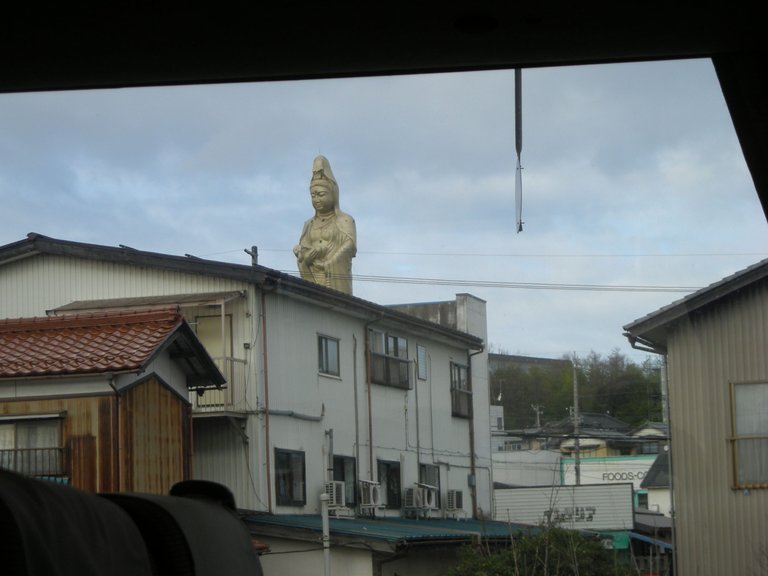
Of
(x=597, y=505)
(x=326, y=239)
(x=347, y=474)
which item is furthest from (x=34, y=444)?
(x=597, y=505)

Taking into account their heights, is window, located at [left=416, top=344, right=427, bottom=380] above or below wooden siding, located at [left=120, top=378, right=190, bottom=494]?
above

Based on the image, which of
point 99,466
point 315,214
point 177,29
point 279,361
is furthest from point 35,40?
point 315,214

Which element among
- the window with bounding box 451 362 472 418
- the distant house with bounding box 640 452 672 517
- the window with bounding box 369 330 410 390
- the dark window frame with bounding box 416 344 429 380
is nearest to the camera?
the window with bounding box 369 330 410 390

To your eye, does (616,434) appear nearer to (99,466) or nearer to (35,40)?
(99,466)

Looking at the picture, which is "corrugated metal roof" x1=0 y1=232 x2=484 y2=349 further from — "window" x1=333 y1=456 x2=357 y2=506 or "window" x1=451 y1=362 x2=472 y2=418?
"window" x1=451 y1=362 x2=472 y2=418

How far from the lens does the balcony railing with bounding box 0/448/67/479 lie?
410 inches

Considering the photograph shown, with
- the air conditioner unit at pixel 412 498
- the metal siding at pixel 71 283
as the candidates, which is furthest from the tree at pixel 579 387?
the metal siding at pixel 71 283

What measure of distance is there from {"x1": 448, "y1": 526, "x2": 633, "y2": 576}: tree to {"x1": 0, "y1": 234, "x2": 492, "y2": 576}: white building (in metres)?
3.50

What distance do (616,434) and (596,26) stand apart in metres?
16.7

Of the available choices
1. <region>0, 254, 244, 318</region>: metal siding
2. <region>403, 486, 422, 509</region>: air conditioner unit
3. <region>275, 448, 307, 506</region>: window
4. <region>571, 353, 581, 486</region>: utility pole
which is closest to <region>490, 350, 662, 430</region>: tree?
<region>571, 353, 581, 486</region>: utility pole

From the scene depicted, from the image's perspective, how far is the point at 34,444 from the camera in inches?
420

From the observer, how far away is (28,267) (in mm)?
15312

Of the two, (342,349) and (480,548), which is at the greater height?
(342,349)

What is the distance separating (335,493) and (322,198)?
5.10m
